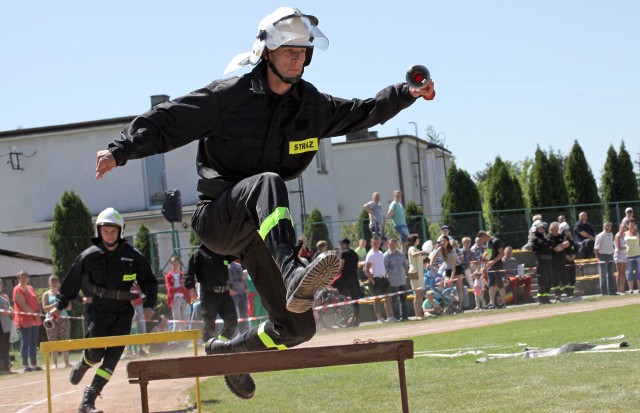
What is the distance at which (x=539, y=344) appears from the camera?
14.8 meters

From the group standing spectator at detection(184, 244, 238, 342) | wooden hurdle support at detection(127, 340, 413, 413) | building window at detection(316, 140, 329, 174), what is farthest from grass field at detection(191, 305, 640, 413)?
building window at detection(316, 140, 329, 174)

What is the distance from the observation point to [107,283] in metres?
12.1

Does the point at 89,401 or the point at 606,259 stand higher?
the point at 606,259

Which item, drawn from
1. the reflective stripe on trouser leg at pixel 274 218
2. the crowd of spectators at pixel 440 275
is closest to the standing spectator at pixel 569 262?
the crowd of spectators at pixel 440 275

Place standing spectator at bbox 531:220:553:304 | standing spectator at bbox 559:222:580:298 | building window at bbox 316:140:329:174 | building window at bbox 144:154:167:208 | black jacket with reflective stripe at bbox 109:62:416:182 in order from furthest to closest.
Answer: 1. building window at bbox 316:140:329:174
2. building window at bbox 144:154:167:208
3. standing spectator at bbox 559:222:580:298
4. standing spectator at bbox 531:220:553:304
5. black jacket with reflective stripe at bbox 109:62:416:182

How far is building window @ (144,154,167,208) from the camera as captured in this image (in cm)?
4116

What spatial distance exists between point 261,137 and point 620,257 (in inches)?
856

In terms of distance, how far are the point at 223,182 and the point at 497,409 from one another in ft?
10.5

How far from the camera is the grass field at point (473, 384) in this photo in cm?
898

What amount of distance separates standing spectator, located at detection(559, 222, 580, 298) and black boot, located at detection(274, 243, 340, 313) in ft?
69.9

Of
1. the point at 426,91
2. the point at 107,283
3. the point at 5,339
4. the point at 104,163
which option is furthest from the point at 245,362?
the point at 5,339

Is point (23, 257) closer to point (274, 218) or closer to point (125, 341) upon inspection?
point (125, 341)

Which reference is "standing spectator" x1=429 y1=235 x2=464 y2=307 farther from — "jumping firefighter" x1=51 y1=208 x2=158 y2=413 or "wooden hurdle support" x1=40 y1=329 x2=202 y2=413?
"wooden hurdle support" x1=40 y1=329 x2=202 y2=413

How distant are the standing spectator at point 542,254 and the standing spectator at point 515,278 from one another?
1.08 m
